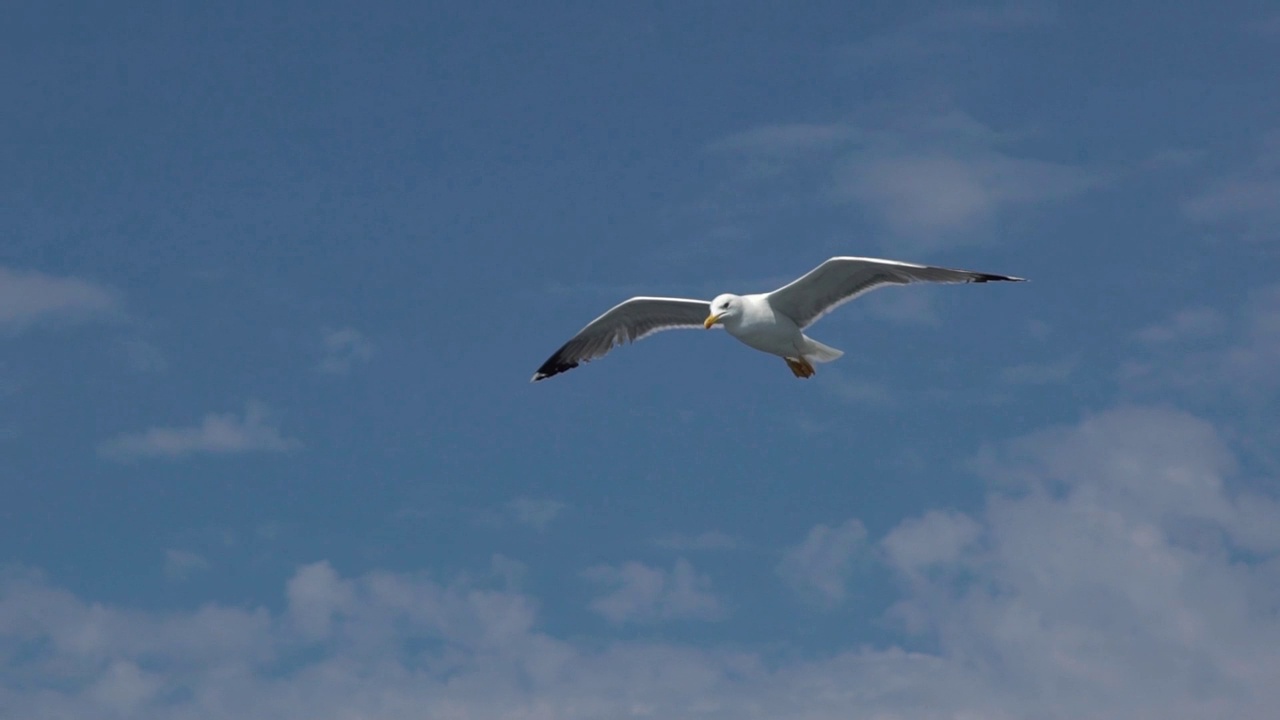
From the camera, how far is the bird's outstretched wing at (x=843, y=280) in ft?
73.9

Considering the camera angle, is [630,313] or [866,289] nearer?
[866,289]

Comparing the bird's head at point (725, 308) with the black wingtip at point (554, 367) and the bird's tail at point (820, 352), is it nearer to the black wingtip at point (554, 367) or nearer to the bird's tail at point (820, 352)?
the bird's tail at point (820, 352)

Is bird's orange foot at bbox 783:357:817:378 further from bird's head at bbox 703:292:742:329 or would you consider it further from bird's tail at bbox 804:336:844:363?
bird's head at bbox 703:292:742:329

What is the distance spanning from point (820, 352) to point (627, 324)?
172 inches

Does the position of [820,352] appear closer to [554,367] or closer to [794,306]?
[794,306]

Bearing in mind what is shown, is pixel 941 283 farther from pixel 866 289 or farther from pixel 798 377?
pixel 798 377

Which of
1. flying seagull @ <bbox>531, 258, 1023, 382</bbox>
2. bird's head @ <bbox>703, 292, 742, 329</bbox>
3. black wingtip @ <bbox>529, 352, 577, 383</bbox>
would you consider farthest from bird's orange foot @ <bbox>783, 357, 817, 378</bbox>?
black wingtip @ <bbox>529, 352, 577, 383</bbox>

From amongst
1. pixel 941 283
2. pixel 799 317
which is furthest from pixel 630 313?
pixel 941 283

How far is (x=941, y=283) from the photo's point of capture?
22.8m

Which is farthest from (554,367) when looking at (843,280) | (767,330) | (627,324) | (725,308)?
(843,280)

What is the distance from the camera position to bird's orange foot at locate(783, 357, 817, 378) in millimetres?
24750

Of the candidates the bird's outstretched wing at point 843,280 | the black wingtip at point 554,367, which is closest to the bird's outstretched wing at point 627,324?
the black wingtip at point 554,367

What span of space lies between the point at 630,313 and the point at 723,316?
2.94 meters

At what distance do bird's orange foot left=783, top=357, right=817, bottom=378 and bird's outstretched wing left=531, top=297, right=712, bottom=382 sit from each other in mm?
1955
